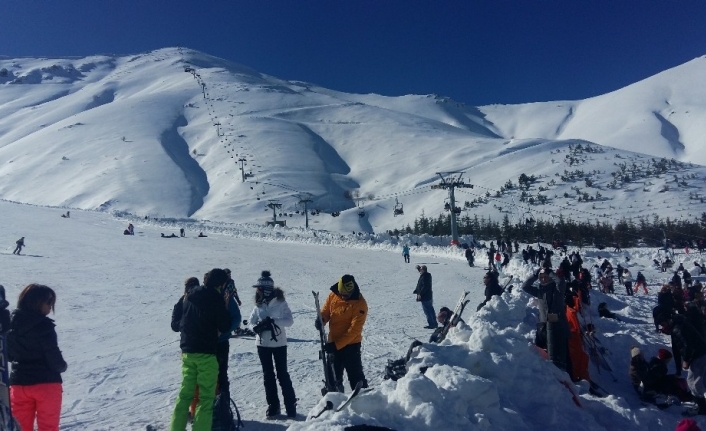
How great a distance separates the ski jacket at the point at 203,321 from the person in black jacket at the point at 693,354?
19.8ft

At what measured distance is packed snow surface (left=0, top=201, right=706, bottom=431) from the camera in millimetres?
4277

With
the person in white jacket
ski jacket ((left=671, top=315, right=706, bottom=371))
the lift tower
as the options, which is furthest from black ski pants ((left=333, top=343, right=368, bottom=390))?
the lift tower

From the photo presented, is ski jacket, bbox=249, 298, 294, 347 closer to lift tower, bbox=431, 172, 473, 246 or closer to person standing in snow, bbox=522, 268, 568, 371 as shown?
person standing in snow, bbox=522, 268, 568, 371

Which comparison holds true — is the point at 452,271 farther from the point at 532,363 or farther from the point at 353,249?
the point at 532,363

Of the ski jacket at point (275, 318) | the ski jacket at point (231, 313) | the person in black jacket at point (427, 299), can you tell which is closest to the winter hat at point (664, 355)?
the person in black jacket at point (427, 299)

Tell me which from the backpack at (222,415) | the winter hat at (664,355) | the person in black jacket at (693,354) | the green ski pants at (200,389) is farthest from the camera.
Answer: the winter hat at (664,355)

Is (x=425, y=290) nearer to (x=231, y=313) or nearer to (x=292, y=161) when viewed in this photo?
(x=231, y=313)

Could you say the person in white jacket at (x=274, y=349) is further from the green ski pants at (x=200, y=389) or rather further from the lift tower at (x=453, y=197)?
the lift tower at (x=453, y=197)

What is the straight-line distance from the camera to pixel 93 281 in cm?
1633

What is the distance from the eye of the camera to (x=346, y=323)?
5.34 m

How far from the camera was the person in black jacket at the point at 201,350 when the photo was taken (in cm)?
418

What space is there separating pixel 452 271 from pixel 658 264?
14.7 m

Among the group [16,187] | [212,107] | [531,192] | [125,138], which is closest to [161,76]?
[212,107]

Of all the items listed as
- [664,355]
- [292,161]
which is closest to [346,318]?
[664,355]
